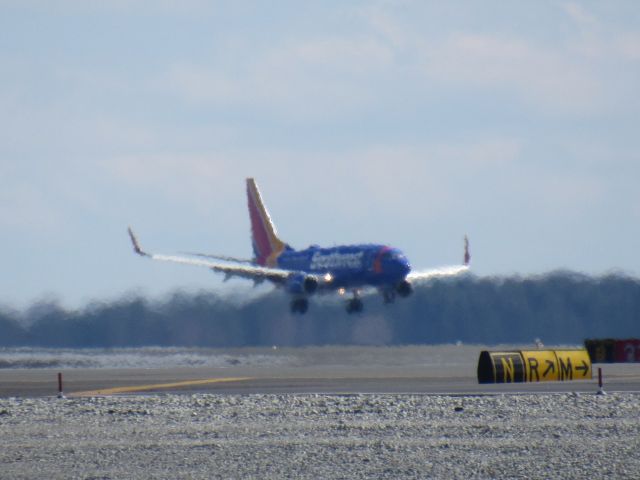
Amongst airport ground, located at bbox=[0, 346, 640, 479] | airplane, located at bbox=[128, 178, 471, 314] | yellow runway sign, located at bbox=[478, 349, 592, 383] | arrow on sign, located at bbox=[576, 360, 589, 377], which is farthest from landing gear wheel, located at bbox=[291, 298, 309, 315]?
arrow on sign, located at bbox=[576, 360, 589, 377]

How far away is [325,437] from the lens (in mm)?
24672

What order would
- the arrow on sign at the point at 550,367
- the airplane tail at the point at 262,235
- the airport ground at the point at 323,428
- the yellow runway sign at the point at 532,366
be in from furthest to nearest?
the airplane tail at the point at 262,235 → the arrow on sign at the point at 550,367 → the yellow runway sign at the point at 532,366 → the airport ground at the point at 323,428

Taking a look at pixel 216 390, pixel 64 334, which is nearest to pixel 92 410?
pixel 216 390

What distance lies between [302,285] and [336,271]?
101 inches

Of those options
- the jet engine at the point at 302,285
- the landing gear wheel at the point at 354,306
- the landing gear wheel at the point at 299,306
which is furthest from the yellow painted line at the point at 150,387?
the jet engine at the point at 302,285

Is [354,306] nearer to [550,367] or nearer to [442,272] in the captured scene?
[442,272]

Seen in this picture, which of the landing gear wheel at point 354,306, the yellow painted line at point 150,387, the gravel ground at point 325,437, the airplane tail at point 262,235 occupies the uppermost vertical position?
the airplane tail at point 262,235

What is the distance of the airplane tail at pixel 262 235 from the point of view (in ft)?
277

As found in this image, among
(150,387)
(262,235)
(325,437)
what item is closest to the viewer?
(325,437)

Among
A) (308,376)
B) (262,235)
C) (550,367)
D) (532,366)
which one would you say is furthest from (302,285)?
(532,366)

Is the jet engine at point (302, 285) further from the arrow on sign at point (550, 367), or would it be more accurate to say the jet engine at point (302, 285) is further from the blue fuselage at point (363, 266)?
the arrow on sign at point (550, 367)

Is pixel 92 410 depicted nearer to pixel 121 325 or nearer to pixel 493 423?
pixel 493 423

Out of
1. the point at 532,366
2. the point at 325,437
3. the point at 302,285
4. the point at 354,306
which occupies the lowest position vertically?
the point at 325,437

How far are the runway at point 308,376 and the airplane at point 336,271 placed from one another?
320 inches
